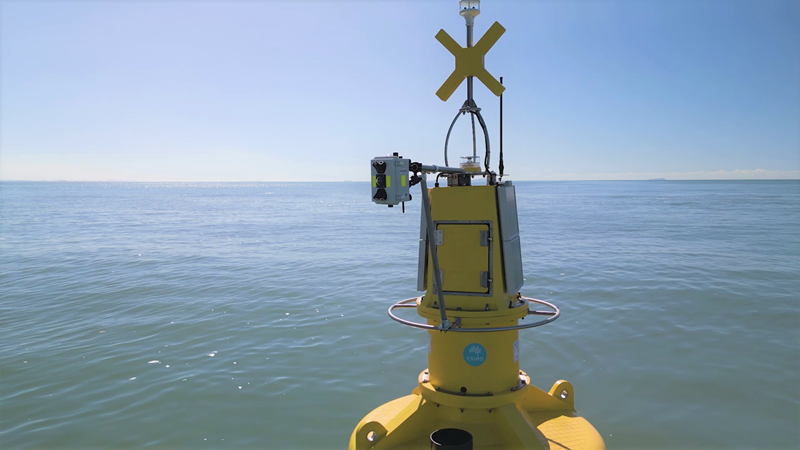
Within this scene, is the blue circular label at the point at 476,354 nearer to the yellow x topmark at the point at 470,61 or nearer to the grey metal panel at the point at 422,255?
the grey metal panel at the point at 422,255

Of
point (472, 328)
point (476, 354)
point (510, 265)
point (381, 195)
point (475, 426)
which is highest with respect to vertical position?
point (381, 195)

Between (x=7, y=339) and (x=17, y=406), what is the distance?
3625mm

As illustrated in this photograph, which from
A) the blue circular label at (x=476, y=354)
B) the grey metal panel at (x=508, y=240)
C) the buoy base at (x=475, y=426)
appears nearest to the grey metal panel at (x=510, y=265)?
the grey metal panel at (x=508, y=240)

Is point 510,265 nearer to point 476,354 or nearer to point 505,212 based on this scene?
point 505,212

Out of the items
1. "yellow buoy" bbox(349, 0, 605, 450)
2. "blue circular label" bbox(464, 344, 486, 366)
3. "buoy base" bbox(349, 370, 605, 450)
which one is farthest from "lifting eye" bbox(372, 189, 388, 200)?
"buoy base" bbox(349, 370, 605, 450)

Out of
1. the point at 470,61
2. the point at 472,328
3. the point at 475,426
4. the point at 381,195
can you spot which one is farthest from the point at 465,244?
the point at 470,61

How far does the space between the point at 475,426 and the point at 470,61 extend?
3.34 meters

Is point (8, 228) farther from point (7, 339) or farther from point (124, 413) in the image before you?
point (124, 413)

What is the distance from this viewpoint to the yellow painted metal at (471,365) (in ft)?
14.0

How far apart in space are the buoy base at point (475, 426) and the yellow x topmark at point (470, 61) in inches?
111

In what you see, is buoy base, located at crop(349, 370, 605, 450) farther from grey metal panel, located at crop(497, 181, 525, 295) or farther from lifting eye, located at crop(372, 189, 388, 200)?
lifting eye, located at crop(372, 189, 388, 200)

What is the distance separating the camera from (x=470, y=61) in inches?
183

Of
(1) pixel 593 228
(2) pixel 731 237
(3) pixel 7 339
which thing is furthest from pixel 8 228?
(2) pixel 731 237

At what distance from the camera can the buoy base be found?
4250 millimetres
